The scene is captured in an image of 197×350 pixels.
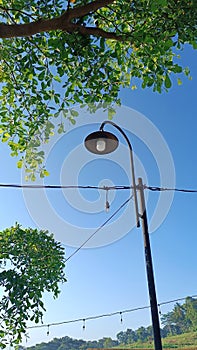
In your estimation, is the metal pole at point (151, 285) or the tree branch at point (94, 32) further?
the metal pole at point (151, 285)

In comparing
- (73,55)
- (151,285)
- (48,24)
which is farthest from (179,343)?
(48,24)

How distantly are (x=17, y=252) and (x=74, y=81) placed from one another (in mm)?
3906

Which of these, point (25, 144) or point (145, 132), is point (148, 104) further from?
point (25, 144)

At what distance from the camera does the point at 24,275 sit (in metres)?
5.29

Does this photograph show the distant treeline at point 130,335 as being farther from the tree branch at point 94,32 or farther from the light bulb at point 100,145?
the tree branch at point 94,32

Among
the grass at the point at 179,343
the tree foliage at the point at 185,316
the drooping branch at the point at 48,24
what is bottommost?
the grass at the point at 179,343

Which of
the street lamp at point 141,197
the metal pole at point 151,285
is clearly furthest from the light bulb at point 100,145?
the metal pole at point 151,285

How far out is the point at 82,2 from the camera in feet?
7.00

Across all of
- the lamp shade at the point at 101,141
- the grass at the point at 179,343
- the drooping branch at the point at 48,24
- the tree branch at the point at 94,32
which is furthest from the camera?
the grass at the point at 179,343

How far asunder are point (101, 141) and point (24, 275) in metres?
3.38

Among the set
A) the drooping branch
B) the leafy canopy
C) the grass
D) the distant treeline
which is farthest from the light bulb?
the distant treeline

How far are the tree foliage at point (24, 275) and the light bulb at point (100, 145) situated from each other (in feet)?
10.2

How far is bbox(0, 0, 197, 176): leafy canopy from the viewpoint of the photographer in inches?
76.5

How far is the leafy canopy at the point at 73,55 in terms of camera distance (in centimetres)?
194
